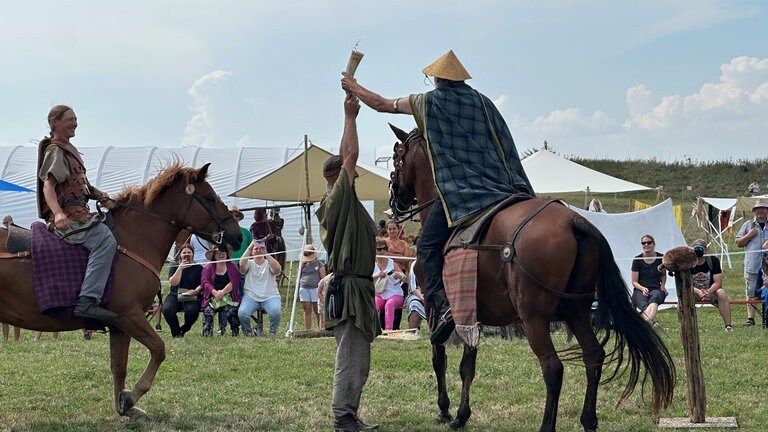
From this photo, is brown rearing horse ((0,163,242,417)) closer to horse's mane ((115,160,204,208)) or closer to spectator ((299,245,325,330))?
horse's mane ((115,160,204,208))

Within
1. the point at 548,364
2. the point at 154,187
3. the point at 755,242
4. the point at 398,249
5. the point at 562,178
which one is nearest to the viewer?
the point at 548,364

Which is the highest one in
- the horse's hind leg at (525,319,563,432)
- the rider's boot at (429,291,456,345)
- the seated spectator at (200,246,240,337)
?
the seated spectator at (200,246,240,337)

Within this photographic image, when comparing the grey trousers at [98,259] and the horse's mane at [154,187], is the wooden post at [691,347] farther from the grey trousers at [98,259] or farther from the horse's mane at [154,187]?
the grey trousers at [98,259]

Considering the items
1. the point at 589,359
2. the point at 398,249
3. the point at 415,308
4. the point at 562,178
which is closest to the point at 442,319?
the point at 589,359

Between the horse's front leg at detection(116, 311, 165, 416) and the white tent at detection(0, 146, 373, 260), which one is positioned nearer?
the horse's front leg at detection(116, 311, 165, 416)

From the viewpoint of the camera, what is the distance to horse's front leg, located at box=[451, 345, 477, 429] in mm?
6219

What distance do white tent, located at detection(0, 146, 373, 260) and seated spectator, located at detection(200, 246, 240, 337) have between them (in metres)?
11.1

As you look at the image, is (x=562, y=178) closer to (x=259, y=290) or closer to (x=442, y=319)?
(x=259, y=290)

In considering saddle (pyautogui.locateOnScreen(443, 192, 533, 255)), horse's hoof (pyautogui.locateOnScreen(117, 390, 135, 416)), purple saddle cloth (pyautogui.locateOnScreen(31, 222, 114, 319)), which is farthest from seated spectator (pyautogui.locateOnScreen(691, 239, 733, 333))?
purple saddle cloth (pyautogui.locateOnScreen(31, 222, 114, 319))

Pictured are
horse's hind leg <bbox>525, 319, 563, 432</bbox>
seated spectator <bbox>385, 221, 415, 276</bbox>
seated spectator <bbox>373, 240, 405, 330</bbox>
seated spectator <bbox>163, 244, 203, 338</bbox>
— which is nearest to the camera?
horse's hind leg <bbox>525, 319, 563, 432</bbox>

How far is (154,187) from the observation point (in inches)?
269

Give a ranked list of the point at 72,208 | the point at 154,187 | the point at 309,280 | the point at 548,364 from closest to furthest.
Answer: the point at 548,364 → the point at 72,208 → the point at 154,187 → the point at 309,280

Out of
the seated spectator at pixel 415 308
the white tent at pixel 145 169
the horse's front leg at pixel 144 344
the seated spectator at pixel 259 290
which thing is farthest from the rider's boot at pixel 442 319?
the white tent at pixel 145 169

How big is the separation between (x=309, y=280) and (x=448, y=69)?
23.4 ft
